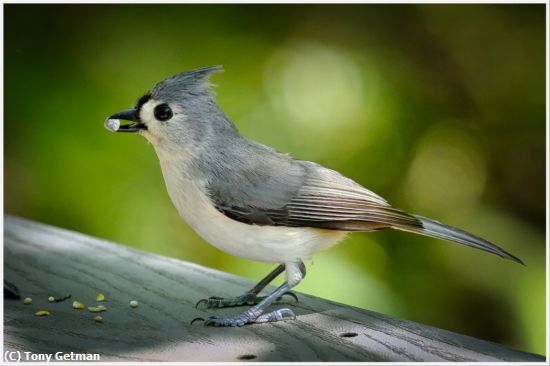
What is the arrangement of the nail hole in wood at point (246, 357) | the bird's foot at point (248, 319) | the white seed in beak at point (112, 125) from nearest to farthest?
the nail hole in wood at point (246, 357), the bird's foot at point (248, 319), the white seed in beak at point (112, 125)

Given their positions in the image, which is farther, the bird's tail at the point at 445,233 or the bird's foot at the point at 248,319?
the bird's tail at the point at 445,233

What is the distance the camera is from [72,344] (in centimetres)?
212

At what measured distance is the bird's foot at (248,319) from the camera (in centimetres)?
232

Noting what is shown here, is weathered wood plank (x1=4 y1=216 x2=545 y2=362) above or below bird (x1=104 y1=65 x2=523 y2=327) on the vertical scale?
below

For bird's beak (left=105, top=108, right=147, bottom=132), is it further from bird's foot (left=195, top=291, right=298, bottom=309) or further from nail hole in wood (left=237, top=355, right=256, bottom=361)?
nail hole in wood (left=237, top=355, right=256, bottom=361)

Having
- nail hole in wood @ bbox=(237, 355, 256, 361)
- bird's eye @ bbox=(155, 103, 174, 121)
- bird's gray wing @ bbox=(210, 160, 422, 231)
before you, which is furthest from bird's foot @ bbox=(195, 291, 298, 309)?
bird's eye @ bbox=(155, 103, 174, 121)

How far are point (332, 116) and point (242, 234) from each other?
6.77 feet

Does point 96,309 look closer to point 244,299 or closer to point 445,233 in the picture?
point 244,299

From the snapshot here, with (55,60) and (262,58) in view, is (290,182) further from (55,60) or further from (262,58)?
(55,60)

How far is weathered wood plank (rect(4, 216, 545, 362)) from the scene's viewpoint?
6.71ft

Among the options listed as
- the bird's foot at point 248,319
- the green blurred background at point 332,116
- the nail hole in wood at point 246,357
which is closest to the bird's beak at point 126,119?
the bird's foot at point 248,319

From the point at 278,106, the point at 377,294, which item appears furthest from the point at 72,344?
the point at 278,106

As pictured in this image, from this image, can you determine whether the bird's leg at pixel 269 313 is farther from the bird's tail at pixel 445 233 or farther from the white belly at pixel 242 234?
the bird's tail at pixel 445 233

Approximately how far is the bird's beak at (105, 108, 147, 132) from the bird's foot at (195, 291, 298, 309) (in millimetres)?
662
